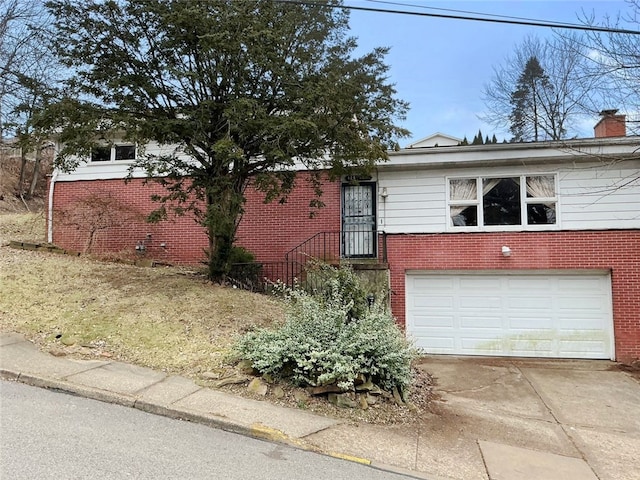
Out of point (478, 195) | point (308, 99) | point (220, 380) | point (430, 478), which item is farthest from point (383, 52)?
point (430, 478)

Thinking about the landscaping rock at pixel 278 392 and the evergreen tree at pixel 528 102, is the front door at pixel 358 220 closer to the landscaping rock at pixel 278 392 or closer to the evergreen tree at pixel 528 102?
the landscaping rock at pixel 278 392

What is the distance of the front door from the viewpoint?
37.1 ft

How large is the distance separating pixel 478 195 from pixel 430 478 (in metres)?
8.09

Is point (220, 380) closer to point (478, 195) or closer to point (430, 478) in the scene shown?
point (430, 478)

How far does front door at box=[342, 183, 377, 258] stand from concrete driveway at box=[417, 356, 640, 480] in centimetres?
347

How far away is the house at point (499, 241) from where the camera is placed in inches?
394

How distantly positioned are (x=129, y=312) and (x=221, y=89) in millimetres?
4359

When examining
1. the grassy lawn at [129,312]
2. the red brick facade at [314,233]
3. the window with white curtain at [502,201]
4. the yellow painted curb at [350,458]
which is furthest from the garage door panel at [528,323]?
the yellow painted curb at [350,458]

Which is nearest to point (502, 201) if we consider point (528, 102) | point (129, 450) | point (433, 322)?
point (433, 322)

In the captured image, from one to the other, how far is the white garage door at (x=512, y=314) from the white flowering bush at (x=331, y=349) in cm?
475

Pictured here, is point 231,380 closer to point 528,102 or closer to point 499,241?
point 499,241

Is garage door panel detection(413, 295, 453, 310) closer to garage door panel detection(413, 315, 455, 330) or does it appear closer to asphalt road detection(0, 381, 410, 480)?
garage door panel detection(413, 315, 455, 330)

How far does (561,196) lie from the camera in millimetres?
10297

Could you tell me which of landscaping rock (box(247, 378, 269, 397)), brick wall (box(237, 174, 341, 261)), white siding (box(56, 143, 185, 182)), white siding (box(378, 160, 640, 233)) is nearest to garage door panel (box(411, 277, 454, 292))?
white siding (box(378, 160, 640, 233))
